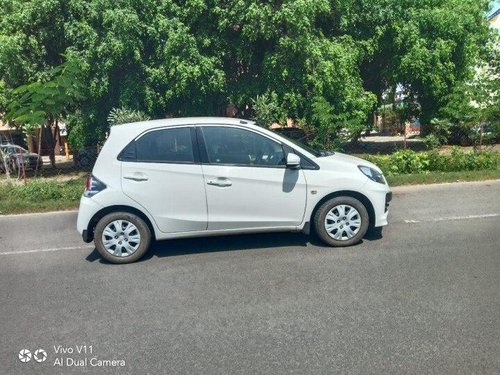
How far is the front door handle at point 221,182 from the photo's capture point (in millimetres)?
5742

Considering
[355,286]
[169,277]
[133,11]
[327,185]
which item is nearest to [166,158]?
[169,277]

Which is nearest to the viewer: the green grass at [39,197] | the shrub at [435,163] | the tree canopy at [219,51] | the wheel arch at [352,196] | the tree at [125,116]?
the wheel arch at [352,196]

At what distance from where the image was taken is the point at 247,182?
5770 mm

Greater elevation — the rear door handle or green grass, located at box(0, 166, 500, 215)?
the rear door handle

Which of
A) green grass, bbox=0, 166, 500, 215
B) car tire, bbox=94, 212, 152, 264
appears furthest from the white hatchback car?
green grass, bbox=0, 166, 500, 215

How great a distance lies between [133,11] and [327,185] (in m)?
9.62

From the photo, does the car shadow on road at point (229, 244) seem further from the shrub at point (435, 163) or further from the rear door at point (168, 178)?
the shrub at point (435, 163)

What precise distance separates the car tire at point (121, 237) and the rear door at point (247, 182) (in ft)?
2.81

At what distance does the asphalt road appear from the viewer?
136 inches

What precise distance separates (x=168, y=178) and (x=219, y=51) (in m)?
9.33

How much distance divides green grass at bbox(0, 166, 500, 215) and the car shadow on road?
4.31m

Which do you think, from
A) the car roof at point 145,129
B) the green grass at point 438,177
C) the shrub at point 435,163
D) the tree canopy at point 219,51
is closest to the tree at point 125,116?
the tree canopy at point 219,51

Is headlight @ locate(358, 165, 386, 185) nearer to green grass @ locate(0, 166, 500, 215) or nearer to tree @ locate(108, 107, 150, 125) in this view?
green grass @ locate(0, 166, 500, 215)

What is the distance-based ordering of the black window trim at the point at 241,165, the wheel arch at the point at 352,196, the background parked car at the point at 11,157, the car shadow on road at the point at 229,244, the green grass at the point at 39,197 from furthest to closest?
the background parked car at the point at 11,157, the green grass at the point at 39,197, the car shadow on road at the point at 229,244, the wheel arch at the point at 352,196, the black window trim at the point at 241,165
